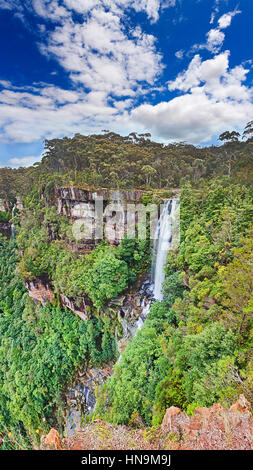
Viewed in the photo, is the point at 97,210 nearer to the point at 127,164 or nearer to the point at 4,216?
the point at 127,164

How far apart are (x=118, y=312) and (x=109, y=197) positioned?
31.7 ft

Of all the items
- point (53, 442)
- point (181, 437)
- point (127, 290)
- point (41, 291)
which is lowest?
point (41, 291)

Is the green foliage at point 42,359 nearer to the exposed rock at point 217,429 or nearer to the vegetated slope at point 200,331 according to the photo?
the vegetated slope at point 200,331

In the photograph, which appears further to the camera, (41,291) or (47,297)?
(47,297)

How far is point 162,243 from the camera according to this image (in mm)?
15844

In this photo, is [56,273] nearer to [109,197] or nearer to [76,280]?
[76,280]

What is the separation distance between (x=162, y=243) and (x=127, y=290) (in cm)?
449

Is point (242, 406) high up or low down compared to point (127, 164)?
down

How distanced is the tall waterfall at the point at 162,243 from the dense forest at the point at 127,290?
2.54 feet

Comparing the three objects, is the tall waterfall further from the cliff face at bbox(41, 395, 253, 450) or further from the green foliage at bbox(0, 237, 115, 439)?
the cliff face at bbox(41, 395, 253, 450)

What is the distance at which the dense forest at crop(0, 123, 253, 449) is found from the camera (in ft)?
23.1

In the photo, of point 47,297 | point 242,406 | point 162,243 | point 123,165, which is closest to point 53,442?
point 242,406

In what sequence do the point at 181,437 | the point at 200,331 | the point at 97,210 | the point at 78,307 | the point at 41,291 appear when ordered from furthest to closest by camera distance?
the point at 41,291, the point at 97,210, the point at 78,307, the point at 200,331, the point at 181,437

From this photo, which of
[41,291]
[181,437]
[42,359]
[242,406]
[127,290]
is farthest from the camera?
[41,291]
